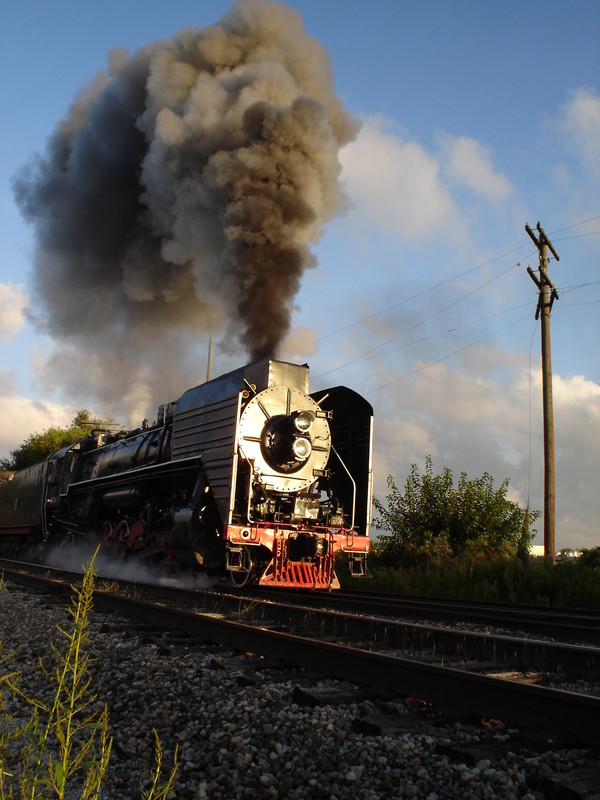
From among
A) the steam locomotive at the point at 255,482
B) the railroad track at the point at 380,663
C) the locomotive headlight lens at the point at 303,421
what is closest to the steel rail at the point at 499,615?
the steam locomotive at the point at 255,482

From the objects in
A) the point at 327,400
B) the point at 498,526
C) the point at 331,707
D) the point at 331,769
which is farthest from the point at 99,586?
the point at 498,526

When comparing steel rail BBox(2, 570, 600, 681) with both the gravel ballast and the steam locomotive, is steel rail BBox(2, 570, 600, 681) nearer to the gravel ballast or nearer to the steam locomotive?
the gravel ballast

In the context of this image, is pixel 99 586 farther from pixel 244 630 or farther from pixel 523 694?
pixel 523 694

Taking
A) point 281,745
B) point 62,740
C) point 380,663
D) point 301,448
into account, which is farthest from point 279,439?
point 62,740

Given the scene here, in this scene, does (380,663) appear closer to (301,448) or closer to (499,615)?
(499,615)

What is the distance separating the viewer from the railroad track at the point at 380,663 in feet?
10.8

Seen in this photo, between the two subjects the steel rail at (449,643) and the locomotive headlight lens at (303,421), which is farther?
the locomotive headlight lens at (303,421)

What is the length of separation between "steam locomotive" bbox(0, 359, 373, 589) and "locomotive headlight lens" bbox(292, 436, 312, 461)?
0.05ft

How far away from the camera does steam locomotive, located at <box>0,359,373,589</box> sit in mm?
9430

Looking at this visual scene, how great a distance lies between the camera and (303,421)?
995 centimetres

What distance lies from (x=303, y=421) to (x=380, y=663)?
19.4 feet

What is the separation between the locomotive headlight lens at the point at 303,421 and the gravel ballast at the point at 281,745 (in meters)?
5.41

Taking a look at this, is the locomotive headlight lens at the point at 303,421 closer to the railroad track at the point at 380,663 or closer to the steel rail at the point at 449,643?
the railroad track at the point at 380,663

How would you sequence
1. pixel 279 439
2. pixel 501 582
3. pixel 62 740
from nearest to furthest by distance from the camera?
pixel 62 740, pixel 279 439, pixel 501 582
